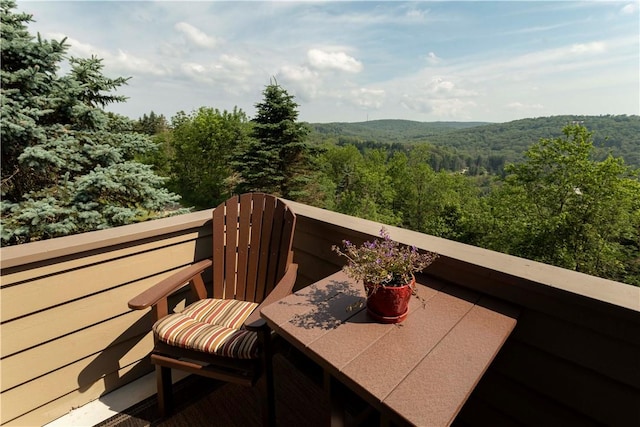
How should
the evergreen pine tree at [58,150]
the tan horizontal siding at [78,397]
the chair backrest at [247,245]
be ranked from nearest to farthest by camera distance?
the tan horizontal siding at [78,397] < the chair backrest at [247,245] < the evergreen pine tree at [58,150]

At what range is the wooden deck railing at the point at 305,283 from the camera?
0.93m

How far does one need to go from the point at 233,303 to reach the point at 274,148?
13094 millimetres

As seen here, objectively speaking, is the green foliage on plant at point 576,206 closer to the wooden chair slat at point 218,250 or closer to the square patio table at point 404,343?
the square patio table at point 404,343

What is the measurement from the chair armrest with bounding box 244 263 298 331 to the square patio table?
0.10 meters

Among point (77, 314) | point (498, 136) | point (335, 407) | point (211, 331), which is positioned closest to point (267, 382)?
point (211, 331)

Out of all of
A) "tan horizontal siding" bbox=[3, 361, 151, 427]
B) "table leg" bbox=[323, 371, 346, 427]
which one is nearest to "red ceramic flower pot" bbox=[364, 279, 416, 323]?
"table leg" bbox=[323, 371, 346, 427]

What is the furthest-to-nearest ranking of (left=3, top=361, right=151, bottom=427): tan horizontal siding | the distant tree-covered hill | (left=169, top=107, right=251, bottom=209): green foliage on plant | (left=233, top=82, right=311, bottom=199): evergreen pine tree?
(left=169, top=107, right=251, bottom=209): green foliage on plant
(left=233, top=82, right=311, bottom=199): evergreen pine tree
the distant tree-covered hill
(left=3, top=361, right=151, bottom=427): tan horizontal siding

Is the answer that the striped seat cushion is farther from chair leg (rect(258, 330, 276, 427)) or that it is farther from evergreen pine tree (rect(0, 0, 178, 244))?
evergreen pine tree (rect(0, 0, 178, 244))

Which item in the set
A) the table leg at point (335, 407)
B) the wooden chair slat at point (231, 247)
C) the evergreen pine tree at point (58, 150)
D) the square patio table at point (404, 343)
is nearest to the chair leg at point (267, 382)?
the square patio table at point (404, 343)

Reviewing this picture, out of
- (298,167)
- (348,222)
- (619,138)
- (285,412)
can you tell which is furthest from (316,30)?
(619,138)

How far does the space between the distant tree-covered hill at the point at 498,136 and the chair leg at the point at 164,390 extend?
15.4m

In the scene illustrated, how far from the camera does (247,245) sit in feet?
5.84

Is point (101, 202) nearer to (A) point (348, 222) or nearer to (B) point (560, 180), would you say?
(A) point (348, 222)

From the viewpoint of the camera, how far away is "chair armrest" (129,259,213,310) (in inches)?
52.3
